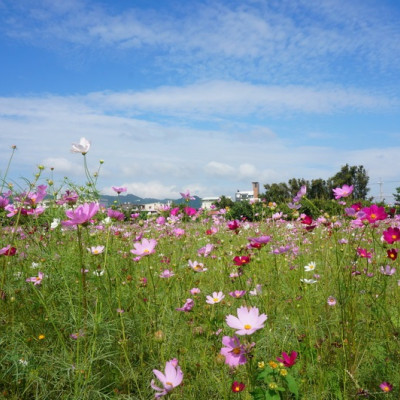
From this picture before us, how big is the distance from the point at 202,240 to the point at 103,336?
3.07 metres

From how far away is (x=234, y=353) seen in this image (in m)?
1.12

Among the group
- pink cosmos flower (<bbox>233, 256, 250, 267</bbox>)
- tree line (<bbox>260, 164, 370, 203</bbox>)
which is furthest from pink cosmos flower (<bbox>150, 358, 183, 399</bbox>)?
tree line (<bbox>260, 164, 370, 203</bbox>)

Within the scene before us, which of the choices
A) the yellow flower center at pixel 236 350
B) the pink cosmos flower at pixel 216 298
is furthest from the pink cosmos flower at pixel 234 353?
the pink cosmos flower at pixel 216 298

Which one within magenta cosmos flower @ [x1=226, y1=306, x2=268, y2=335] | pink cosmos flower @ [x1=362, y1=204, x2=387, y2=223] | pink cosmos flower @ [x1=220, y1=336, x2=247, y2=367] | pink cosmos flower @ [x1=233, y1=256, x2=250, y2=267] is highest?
pink cosmos flower @ [x1=362, y1=204, x2=387, y2=223]

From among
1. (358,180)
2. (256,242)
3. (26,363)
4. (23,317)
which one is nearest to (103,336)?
(26,363)

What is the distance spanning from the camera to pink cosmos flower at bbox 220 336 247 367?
110 cm

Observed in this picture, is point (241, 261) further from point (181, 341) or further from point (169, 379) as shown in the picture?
point (169, 379)

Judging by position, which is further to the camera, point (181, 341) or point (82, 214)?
point (181, 341)

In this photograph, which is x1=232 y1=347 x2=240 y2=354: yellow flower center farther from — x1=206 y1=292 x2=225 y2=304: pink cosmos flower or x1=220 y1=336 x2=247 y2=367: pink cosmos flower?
x1=206 y1=292 x2=225 y2=304: pink cosmos flower

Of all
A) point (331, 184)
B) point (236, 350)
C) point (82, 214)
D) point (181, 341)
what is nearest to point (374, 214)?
point (236, 350)

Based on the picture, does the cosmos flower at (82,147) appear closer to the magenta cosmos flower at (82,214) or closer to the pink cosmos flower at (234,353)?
the magenta cosmos flower at (82,214)

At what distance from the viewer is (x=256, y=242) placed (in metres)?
2.00

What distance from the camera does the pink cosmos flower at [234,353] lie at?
1.10 metres

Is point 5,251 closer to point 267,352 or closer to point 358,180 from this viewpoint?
point 267,352
